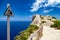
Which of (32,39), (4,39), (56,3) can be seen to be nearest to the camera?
(32,39)

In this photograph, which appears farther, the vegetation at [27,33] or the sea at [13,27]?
the sea at [13,27]

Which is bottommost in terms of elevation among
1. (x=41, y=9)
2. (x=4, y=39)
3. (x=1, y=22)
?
(x=4, y=39)

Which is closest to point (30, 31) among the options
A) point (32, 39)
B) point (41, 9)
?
point (41, 9)

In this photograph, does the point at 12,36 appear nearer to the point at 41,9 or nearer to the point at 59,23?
the point at 41,9

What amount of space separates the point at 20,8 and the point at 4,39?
154cm

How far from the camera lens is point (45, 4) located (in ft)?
28.4

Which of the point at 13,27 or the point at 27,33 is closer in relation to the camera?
the point at 27,33

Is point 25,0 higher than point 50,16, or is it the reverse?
point 25,0

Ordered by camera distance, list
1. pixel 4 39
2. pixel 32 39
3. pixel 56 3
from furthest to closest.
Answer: pixel 4 39, pixel 56 3, pixel 32 39

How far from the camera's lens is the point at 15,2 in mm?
8891

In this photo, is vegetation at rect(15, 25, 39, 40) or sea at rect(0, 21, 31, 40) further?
sea at rect(0, 21, 31, 40)

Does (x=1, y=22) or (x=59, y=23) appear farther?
(x=1, y=22)

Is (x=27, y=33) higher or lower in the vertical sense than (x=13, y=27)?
lower

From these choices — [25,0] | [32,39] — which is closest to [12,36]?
[25,0]
